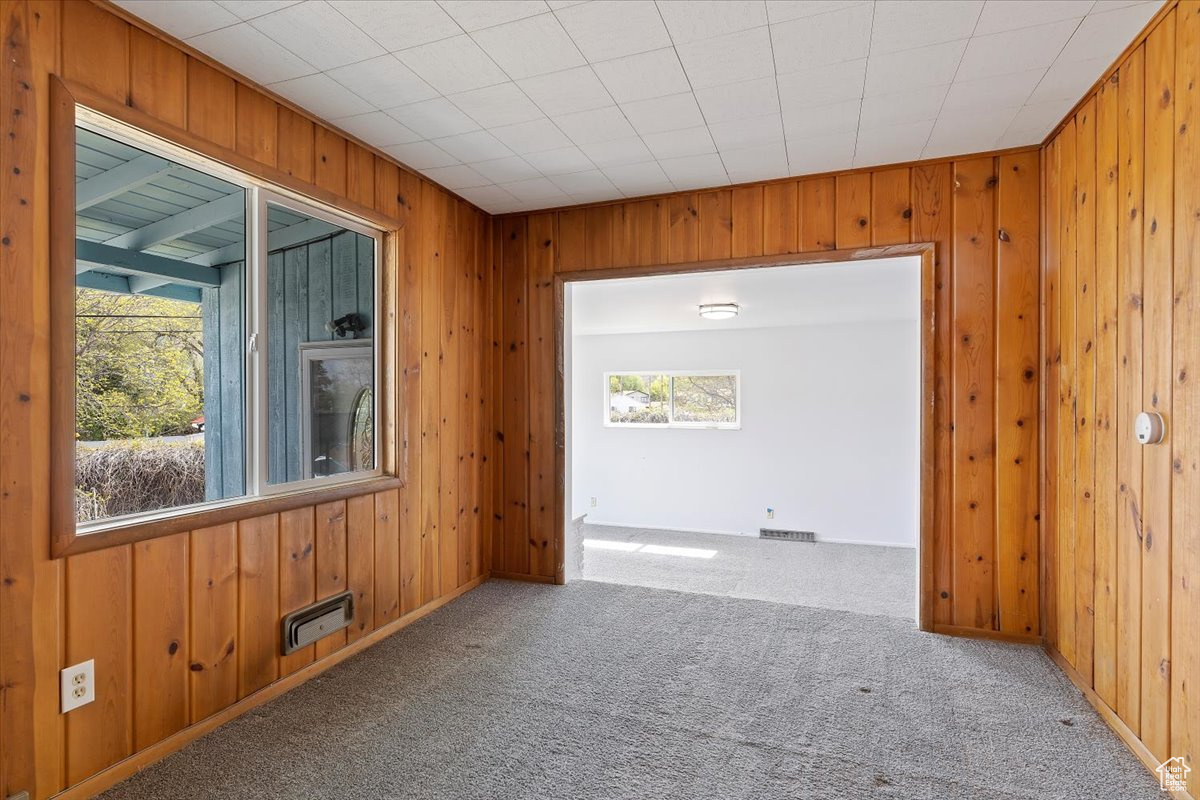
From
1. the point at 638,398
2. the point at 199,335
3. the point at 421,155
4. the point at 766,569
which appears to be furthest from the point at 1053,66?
the point at 638,398

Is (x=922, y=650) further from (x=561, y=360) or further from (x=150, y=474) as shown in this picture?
(x=150, y=474)

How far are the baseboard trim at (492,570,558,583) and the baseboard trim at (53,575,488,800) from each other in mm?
793

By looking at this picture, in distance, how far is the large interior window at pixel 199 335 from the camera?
6.30 feet

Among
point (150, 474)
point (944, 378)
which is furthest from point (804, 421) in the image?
point (150, 474)

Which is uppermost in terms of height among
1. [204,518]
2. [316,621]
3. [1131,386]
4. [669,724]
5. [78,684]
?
[1131,386]

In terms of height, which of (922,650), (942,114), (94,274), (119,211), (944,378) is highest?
(942,114)

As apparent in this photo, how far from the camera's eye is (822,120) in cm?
260

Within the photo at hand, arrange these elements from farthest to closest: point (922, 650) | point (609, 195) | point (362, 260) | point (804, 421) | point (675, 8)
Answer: point (804, 421), point (609, 195), point (362, 260), point (922, 650), point (675, 8)

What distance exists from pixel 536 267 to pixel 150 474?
2403mm

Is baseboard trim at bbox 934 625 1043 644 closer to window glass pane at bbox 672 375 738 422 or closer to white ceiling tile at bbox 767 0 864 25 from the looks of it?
white ceiling tile at bbox 767 0 864 25

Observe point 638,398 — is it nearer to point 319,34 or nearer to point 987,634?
point 987,634

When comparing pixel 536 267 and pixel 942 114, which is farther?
pixel 536 267

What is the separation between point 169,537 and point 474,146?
2060mm

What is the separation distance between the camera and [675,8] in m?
1.86
